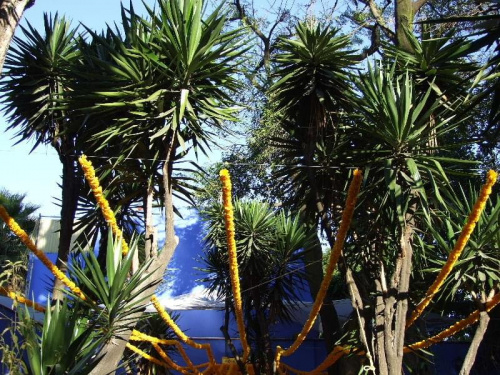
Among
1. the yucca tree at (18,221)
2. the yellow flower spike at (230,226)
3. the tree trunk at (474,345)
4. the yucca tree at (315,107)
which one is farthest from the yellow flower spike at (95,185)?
the yucca tree at (18,221)

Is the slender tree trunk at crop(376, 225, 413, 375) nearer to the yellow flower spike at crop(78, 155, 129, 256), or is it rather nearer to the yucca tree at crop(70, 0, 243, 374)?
the yucca tree at crop(70, 0, 243, 374)

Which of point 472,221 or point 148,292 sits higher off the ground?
point 472,221

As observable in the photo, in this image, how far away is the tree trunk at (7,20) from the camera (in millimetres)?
5281

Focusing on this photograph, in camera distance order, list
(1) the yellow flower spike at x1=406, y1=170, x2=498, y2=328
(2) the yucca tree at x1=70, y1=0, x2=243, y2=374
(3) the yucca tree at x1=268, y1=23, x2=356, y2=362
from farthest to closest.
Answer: (3) the yucca tree at x1=268, y1=23, x2=356, y2=362 < (2) the yucca tree at x1=70, y1=0, x2=243, y2=374 < (1) the yellow flower spike at x1=406, y1=170, x2=498, y2=328

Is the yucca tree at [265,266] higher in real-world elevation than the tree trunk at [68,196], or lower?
lower

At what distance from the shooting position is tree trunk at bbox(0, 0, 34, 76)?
5281 mm

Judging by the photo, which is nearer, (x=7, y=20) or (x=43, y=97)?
(x=7, y=20)

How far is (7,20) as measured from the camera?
5328 mm

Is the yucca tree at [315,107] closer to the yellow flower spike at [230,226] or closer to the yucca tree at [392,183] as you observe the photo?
the yucca tree at [392,183]

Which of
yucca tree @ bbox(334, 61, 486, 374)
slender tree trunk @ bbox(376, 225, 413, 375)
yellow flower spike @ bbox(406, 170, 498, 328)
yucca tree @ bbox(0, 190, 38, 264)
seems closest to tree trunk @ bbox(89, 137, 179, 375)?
yucca tree @ bbox(334, 61, 486, 374)

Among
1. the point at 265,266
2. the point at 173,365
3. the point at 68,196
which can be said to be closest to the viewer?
the point at 68,196

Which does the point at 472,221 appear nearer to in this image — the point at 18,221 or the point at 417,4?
the point at 417,4

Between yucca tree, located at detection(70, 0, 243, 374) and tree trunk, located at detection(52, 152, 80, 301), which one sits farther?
tree trunk, located at detection(52, 152, 80, 301)

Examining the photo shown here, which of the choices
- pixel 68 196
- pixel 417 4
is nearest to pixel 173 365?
pixel 68 196
